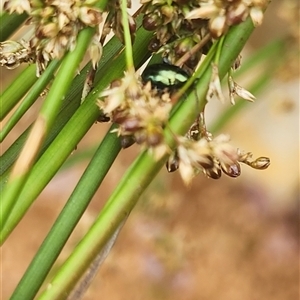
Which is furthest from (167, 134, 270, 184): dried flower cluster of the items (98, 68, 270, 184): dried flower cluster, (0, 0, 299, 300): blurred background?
(0, 0, 299, 300): blurred background

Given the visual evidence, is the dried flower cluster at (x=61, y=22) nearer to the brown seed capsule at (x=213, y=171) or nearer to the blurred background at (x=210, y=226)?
the brown seed capsule at (x=213, y=171)

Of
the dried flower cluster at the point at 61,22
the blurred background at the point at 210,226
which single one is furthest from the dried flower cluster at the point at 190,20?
the blurred background at the point at 210,226

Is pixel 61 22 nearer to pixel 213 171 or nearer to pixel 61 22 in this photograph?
pixel 61 22

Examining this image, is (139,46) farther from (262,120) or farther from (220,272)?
(262,120)

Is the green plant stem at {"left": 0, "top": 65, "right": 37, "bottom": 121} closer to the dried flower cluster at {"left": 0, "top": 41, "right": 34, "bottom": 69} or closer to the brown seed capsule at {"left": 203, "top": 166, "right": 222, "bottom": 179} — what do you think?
the dried flower cluster at {"left": 0, "top": 41, "right": 34, "bottom": 69}

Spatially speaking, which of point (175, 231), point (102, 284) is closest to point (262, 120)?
point (175, 231)

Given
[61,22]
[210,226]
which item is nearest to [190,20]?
[61,22]
